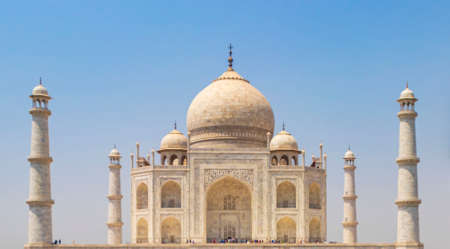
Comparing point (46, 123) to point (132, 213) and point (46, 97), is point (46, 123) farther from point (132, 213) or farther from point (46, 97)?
point (132, 213)

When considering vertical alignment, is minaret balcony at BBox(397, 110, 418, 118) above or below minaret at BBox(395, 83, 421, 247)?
above

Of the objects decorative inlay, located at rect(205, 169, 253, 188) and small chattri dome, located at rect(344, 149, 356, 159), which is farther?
small chattri dome, located at rect(344, 149, 356, 159)

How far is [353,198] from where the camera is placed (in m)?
40.7

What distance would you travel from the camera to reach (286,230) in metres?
36.6

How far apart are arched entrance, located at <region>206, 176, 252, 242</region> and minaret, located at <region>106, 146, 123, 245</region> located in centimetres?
546

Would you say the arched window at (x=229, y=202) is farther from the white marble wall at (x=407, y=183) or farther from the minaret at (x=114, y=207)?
the white marble wall at (x=407, y=183)

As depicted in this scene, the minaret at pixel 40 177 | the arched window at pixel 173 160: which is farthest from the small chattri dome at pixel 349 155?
the minaret at pixel 40 177

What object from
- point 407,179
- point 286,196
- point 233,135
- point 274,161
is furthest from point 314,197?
point 407,179

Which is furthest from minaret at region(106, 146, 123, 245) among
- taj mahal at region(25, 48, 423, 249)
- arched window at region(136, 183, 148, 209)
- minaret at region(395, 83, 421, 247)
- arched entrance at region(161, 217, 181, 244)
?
minaret at region(395, 83, 421, 247)

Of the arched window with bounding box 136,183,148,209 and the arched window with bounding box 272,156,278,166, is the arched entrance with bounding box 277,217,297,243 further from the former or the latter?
the arched window with bounding box 136,183,148,209

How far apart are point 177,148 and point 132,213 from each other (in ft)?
13.7

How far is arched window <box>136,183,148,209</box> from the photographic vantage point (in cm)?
3725

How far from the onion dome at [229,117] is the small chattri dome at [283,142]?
1207mm

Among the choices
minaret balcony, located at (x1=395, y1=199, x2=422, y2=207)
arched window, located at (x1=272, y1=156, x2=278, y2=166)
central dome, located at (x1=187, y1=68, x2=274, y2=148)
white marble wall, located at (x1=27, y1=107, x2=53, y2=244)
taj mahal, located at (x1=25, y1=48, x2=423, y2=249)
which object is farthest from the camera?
central dome, located at (x1=187, y1=68, x2=274, y2=148)
